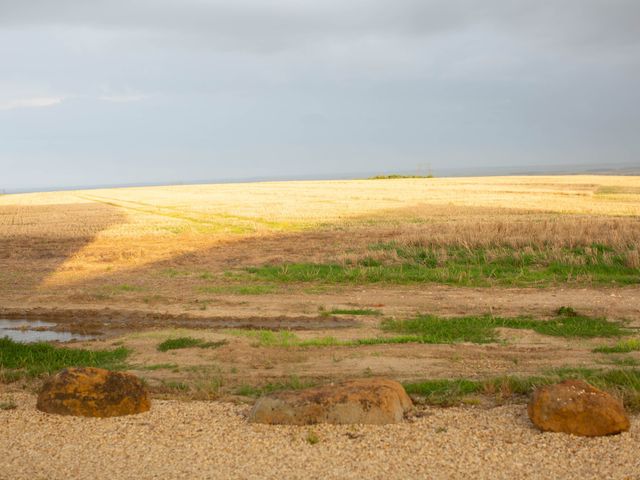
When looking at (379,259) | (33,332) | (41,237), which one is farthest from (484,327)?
(41,237)

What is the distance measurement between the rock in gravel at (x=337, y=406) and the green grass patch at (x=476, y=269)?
966cm

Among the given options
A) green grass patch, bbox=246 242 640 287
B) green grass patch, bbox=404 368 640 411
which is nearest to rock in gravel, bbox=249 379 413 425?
green grass patch, bbox=404 368 640 411

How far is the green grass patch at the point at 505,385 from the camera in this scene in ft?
29.8

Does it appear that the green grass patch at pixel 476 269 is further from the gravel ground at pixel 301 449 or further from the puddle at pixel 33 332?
the gravel ground at pixel 301 449

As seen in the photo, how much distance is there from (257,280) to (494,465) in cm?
1269

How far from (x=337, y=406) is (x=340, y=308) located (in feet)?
23.8

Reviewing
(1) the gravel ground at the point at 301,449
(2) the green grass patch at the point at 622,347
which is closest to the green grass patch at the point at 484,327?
(2) the green grass patch at the point at 622,347

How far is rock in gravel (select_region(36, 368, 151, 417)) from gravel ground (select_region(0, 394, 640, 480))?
15 cm

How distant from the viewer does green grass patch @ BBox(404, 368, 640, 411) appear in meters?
9.08

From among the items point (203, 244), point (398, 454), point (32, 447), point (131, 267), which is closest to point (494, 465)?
point (398, 454)

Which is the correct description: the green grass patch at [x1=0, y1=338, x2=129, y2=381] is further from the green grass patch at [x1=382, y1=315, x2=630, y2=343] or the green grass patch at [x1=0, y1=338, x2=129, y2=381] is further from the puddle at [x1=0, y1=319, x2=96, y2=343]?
the green grass patch at [x1=382, y1=315, x2=630, y2=343]

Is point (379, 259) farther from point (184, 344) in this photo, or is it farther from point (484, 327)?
point (184, 344)

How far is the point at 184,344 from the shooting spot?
1250 cm

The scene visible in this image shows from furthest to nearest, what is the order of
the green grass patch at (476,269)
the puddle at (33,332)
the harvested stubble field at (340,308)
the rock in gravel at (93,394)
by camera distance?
the green grass patch at (476,269) → the puddle at (33,332) → the harvested stubble field at (340,308) → the rock in gravel at (93,394)
